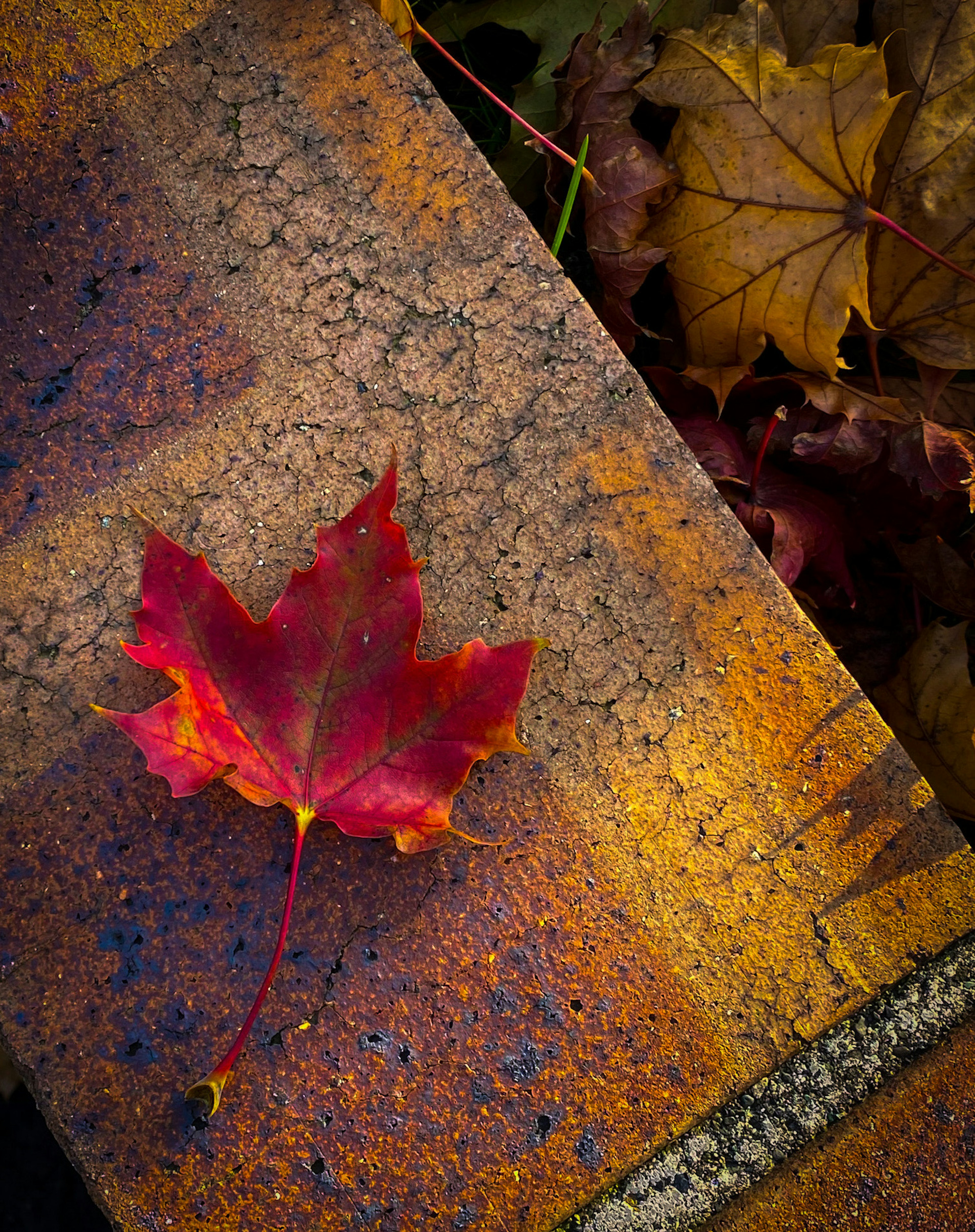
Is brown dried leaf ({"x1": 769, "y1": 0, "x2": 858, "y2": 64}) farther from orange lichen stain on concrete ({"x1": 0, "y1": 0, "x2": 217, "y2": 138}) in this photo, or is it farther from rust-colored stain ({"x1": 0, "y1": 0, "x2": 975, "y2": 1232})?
orange lichen stain on concrete ({"x1": 0, "y1": 0, "x2": 217, "y2": 138})

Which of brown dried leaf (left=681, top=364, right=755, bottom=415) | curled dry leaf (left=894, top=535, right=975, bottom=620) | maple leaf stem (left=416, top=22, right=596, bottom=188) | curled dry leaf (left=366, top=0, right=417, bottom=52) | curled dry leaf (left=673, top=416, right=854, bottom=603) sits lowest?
curled dry leaf (left=894, top=535, right=975, bottom=620)

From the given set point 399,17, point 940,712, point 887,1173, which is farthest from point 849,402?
point 887,1173

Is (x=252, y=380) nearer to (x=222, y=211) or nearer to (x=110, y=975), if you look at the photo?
(x=222, y=211)

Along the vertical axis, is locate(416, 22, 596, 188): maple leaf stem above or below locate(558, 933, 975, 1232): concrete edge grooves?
above

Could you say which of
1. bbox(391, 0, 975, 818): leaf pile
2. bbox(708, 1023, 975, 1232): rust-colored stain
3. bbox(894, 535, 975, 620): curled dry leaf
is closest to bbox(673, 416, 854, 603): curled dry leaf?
bbox(391, 0, 975, 818): leaf pile

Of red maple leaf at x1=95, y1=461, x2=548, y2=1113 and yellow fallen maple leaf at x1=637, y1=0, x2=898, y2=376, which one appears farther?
yellow fallen maple leaf at x1=637, y1=0, x2=898, y2=376

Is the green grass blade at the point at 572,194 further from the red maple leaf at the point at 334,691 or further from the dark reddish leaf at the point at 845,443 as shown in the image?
the red maple leaf at the point at 334,691

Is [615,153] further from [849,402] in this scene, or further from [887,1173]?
[887,1173]

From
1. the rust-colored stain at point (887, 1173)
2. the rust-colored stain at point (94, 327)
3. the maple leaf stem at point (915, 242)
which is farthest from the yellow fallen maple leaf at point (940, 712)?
the rust-colored stain at point (94, 327)
